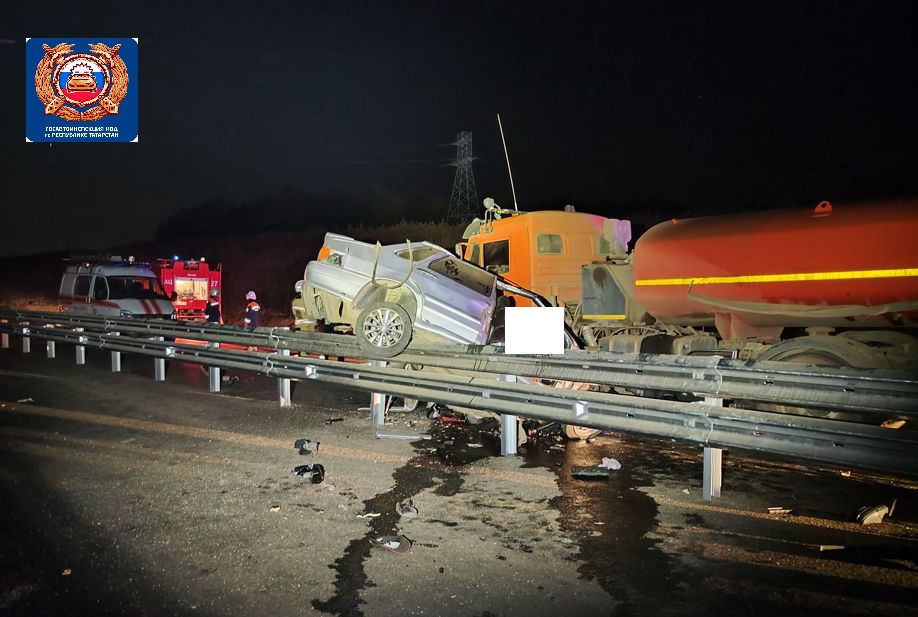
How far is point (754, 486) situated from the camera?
547cm

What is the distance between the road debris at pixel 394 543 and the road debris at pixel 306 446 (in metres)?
2.35

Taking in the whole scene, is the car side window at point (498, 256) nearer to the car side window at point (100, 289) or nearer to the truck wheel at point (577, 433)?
the truck wheel at point (577, 433)

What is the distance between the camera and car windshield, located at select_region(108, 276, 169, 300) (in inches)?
685

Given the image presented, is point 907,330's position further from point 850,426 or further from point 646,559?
point 646,559

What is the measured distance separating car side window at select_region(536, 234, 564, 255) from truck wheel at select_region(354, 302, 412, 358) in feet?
13.2

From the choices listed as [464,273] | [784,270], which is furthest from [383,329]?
[784,270]

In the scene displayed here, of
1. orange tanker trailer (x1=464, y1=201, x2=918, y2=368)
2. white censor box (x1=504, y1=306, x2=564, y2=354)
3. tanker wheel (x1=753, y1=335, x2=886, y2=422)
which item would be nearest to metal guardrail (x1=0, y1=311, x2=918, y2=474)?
white censor box (x1=504, y1=306, x2=564, y2=354)

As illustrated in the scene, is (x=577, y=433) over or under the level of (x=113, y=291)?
under

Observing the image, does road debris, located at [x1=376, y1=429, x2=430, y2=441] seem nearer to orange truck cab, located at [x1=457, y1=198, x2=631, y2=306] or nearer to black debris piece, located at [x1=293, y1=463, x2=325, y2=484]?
black debris piece, located at [x1=293, y1=463, x2=325, y2=484]

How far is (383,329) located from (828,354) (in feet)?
16.3

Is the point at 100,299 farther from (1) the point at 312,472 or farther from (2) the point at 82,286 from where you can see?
(1) the point at 312,472

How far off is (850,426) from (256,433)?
19.1ft

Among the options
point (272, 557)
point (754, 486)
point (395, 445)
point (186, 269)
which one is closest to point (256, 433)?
point (395, 445)

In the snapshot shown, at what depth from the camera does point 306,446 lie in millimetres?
6559
